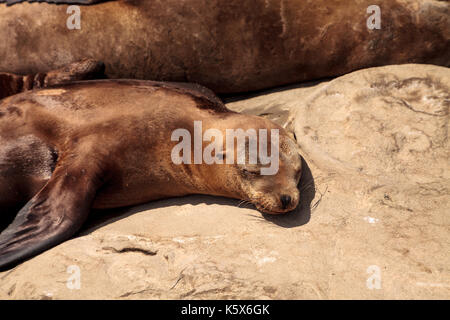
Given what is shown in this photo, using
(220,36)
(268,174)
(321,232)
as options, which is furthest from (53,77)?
(321,232)

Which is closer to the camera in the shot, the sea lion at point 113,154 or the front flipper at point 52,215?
the front flipper at point 52,215

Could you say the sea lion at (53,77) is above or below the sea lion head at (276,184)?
above

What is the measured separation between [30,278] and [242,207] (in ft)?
4.54

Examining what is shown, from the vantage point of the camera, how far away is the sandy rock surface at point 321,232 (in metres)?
2.58

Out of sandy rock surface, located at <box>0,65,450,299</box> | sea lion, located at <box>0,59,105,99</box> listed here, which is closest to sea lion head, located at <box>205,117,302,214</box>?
sandy rock surface, located at <box>0,65,450,299</box>

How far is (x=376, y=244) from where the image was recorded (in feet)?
9.20

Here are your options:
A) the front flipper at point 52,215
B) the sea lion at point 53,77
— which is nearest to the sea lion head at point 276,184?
the front flipper at point 52,215

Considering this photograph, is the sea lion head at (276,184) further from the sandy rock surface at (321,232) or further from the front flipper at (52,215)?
the front flipper at (52,215)

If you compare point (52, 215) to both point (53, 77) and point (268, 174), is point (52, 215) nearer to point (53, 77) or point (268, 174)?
point (268, 174)

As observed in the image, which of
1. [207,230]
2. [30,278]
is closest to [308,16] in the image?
[207,230]

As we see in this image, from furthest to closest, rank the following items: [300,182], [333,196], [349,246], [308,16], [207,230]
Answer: [308,16], [300,182], [333,196], [207,230], [349,246]

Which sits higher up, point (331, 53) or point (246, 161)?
point (331, 53)

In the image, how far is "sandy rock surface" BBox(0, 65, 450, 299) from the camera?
2584 millimetres
